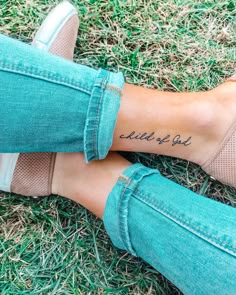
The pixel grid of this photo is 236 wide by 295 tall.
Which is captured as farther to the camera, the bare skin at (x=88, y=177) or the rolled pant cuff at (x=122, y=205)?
the bare skin at (x=88, y=177)

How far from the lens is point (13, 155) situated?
108 cm

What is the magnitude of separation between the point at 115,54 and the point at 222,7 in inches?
12.8

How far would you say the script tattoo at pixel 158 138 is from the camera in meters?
0.98

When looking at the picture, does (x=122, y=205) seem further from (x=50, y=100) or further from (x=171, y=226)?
(x=50, y=100)

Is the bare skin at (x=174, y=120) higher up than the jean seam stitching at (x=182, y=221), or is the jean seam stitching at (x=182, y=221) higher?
the bare skin at (x=174, y=120)

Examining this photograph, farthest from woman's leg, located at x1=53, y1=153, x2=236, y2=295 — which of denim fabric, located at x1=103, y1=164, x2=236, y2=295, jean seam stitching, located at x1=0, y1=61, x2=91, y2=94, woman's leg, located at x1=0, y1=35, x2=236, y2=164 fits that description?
jean seam stitching, located at x1=0, y1=61, x2=91, y2=94

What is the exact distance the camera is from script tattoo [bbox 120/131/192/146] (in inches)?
38.4

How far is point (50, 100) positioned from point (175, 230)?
364 mm

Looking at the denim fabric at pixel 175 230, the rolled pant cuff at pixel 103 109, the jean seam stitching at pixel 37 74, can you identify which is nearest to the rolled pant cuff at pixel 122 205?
the denim fabric at pixel 175 230

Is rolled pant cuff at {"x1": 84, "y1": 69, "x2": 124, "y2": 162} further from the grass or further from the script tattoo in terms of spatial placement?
the grass

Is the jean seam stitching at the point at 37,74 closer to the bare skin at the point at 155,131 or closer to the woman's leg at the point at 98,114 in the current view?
the woman's leg at the point at 98,114

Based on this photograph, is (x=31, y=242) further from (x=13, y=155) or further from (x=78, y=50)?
(x=78, y=50)

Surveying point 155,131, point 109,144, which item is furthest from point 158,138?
point 109,144

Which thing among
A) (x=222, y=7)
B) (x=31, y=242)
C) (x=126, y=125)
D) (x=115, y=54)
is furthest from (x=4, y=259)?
(x=222, y=7)
